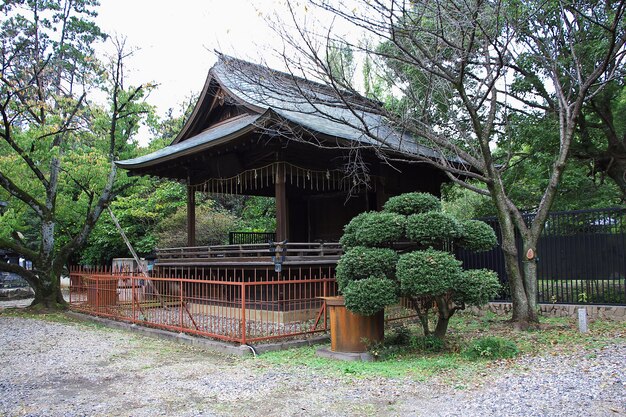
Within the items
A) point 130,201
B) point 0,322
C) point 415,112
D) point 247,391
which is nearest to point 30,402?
point 247,391

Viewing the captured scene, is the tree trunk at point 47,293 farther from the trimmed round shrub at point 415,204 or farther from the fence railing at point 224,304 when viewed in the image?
the trimmed round shrub at point 415,204

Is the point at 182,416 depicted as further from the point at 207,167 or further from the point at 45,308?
the point at 45,308

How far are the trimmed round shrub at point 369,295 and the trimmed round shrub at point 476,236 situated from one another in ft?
5.49

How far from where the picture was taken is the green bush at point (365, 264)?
771 centimetres

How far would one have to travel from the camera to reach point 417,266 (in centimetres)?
732

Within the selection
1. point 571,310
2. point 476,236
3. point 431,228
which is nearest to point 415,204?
point 431,228

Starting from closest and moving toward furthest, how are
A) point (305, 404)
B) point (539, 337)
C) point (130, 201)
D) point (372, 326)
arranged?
point (305, 404), point (372, 326), point (539, 337), point (130, 201)

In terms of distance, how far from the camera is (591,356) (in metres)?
6.80

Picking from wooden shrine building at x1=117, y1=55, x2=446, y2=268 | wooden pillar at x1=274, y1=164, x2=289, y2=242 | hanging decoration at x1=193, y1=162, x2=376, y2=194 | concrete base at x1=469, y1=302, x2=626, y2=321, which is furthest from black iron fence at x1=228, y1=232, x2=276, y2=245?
concrete base at x1=469, y1=302, x2=626, y2=321

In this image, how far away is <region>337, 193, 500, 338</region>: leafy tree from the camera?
24.0 feet

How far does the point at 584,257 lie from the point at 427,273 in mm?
5319

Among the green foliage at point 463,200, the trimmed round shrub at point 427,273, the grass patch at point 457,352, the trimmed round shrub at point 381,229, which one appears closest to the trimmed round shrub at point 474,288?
the trimmed round shrub at point 427,273

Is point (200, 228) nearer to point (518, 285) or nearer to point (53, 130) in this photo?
point (53, 130)

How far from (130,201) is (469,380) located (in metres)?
19.2
